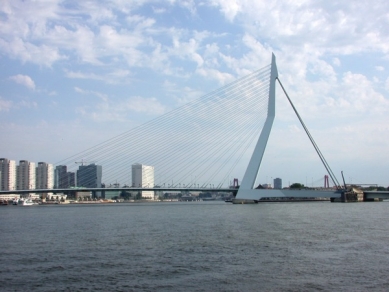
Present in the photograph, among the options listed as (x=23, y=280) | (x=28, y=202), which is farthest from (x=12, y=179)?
(x=23, y=280)

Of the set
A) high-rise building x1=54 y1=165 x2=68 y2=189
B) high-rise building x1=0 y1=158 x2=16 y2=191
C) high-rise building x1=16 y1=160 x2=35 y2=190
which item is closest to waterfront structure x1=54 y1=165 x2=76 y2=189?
high-rise building x1=54 y1=165 x2=68 y2=189

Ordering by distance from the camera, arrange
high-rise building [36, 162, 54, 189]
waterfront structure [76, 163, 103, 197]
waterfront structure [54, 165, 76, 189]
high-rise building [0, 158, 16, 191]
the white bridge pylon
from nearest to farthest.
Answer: the white bridge pylon
waterfront structure [76, 163, 103, 197]
waterfront structure [54, 165, 76, 189]
high-rise building [0, 158, 16, 191]
high-rise building [36, 162, 54, 189]

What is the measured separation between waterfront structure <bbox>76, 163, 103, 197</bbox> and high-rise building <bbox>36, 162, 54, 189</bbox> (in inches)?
303

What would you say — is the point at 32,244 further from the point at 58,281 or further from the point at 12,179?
the point at 12,179

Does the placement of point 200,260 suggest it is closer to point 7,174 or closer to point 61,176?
point 61,176

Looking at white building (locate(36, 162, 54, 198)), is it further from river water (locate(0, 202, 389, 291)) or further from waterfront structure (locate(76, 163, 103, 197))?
river water (locate(0, 202, 389, 291))

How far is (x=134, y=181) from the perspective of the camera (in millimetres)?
99688

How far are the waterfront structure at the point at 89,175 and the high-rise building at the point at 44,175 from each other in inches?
303

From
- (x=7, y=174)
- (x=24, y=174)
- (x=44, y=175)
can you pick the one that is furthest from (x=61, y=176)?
(x=24, y=174)

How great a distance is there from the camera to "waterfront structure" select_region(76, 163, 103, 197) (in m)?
82.9

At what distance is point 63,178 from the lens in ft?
288

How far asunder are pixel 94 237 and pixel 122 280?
7.08 m

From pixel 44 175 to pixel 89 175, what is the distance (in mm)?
16651

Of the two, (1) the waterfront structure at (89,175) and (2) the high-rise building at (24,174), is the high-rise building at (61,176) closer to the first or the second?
(1) the waterfront structure at (89,175)
